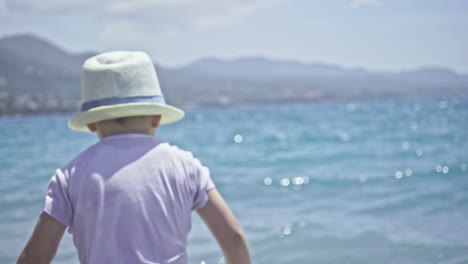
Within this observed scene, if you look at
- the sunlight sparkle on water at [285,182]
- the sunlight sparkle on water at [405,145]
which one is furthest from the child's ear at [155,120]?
the sunlight sparkle on water at [405,145]

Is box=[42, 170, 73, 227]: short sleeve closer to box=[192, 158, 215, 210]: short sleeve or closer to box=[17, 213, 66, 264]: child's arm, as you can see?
box=[17, 213, 66, 264]: child's arm

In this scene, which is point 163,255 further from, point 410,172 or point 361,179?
point 410,172

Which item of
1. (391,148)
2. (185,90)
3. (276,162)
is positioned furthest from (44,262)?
(185,90)

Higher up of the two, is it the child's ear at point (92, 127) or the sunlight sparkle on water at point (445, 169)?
the child's ear at point (92, 127)

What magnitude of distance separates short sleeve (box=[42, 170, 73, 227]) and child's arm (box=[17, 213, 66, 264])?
0.02m

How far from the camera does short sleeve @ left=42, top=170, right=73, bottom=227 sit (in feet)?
5.42

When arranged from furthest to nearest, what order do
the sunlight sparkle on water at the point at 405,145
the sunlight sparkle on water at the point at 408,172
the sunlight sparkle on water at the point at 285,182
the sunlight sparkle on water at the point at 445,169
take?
the sunlight sparkle on water at the point at 405,145
the sunlight sparkle on water at the point at 408,172
the sunlight sparkle on water at the point at 445,169
the sunlight sparkle on water at the point at 285,182

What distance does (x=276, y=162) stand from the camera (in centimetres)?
1339

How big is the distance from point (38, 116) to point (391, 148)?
282ft

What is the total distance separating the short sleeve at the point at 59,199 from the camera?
1.65 metres

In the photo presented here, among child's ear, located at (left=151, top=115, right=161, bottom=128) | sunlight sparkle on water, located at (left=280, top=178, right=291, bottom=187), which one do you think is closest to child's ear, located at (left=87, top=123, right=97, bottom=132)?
child's ear, located at (left=151, top=115, right=161, bottom=128)

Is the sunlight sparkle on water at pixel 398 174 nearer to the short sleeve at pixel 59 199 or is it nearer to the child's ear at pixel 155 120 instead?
the child's ear at pixel 155 120

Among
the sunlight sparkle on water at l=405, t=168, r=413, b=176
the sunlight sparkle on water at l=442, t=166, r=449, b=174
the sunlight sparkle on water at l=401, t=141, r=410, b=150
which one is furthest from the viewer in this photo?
the sunlight sparkle on water at l=401, t=141, r=410, b=150

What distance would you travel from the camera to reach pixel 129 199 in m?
1.61
